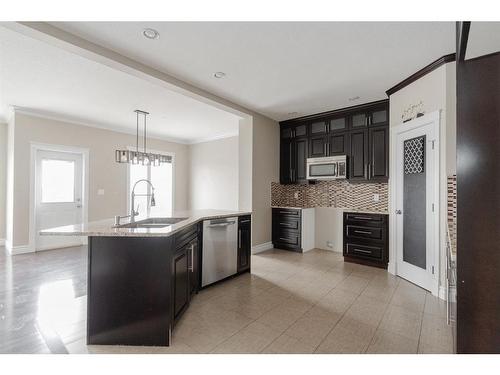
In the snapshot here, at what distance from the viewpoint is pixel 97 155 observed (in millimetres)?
5703

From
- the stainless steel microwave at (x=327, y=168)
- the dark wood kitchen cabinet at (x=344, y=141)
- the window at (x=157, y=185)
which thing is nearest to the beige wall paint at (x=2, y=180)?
the window at (x=157, y=185)

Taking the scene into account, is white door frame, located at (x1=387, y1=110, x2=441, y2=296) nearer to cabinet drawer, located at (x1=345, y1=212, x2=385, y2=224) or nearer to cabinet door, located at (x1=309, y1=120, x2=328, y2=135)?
cabinet drawer, located at (x1=345, y1=212, x2=385, y2=224)

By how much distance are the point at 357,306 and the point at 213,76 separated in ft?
10.3

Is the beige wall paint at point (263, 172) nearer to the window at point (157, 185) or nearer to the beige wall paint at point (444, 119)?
the beige wall paint at point (444, 119)

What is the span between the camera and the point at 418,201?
3.22 meters

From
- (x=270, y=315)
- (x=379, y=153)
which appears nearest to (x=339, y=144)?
(x=379, y=153)

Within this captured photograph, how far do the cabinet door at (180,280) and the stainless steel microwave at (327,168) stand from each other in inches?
120

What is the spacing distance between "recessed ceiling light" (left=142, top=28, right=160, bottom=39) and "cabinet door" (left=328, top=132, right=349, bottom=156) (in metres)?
3.31

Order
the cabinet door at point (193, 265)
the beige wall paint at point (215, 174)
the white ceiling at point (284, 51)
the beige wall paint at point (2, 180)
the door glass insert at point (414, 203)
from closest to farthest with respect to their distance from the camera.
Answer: the white ceiling at point (284, 51) < the cabinet door at point (193, 265) < the door glass insert at point (414, 203) < the beige wall paint at point (2, 180) < the beige wall paint at point (215, 174)

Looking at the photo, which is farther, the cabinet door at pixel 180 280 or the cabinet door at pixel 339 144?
the cabinet door at pixel 339 144

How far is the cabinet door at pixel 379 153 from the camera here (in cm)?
400

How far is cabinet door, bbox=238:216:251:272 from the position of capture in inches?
138
